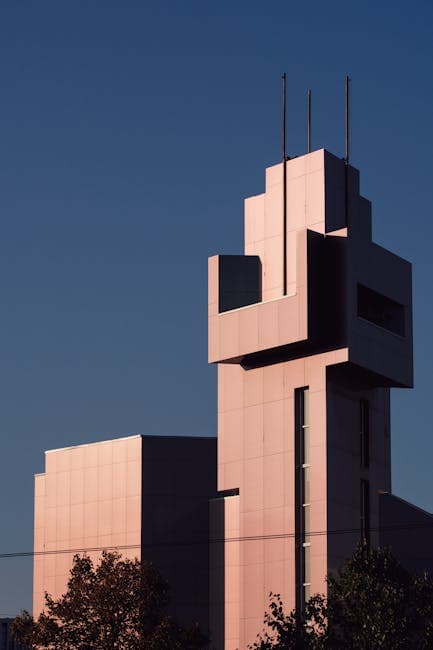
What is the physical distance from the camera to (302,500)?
96625mm

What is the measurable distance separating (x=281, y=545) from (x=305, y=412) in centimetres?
787

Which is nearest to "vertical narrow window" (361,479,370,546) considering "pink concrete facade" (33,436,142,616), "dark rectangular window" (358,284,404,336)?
"dark rectangular window" (358,284,404,336)

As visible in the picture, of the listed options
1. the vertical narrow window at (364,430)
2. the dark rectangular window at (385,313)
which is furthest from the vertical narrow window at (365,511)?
the dark rectangular window at (385,313)

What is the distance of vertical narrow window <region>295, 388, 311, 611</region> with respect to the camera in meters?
95.8

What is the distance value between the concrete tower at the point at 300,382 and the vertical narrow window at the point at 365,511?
0.13 metres

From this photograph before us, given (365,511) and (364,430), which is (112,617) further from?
(364,430)

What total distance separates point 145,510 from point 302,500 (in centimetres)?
1365

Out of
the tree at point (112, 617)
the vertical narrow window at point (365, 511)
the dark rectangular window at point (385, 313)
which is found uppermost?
the dark rectangular window at point (385, 313)

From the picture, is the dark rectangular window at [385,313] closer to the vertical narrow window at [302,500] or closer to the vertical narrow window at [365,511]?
the vertical narrow window at [302,500]

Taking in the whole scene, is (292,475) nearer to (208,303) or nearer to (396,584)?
(208,303)

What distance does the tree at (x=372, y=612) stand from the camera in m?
73.5

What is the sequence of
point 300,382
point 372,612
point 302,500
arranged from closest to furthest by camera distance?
1. point 372,612
2. point 302,500
3. point 300,382

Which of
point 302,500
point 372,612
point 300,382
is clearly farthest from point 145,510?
point 372,612

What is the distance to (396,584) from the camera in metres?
76.1
